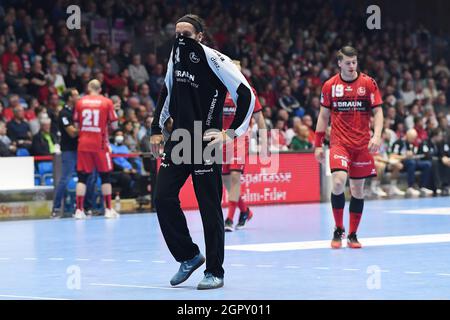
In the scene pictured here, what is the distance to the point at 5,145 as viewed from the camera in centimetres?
1828

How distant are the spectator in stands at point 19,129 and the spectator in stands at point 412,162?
8.81m

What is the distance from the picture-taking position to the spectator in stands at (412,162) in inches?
924

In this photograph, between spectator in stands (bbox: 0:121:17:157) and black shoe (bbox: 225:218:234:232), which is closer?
black shoe (bbox: 225:218:234:232)

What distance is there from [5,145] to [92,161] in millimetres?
1820

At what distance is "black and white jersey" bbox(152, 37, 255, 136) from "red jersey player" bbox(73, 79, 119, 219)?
892 cm

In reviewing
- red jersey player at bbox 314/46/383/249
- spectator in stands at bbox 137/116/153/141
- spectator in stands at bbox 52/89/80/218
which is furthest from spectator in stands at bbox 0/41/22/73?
red jersey player at bbox 314/46/383/249

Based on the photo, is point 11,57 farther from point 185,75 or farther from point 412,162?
point 185,75

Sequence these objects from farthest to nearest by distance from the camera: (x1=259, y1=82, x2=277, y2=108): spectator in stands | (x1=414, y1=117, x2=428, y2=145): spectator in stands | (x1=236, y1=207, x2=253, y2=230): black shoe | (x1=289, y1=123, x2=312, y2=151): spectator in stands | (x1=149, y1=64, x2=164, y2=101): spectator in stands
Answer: (x1=259, y1=82, x2=277, y2=108): spectator in stands < (x1=414, y1=117, x2=428, y2=145): spectator in stands < (x1=149, y1=64, x2=164, y2=101): spectator in stands < (x1=289, y1=123, x2=312, y2=151): spectator in stands < (x1=236, y1=207, x2=253, y2=230): black shoe

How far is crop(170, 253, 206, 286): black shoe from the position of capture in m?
8.54

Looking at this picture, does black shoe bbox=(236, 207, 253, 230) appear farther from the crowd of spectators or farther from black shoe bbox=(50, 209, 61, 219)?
the crowd of spectators

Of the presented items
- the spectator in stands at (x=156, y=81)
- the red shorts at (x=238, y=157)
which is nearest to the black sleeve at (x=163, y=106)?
the red shorts at (x=238, y=157)

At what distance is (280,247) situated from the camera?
39.5 ft
